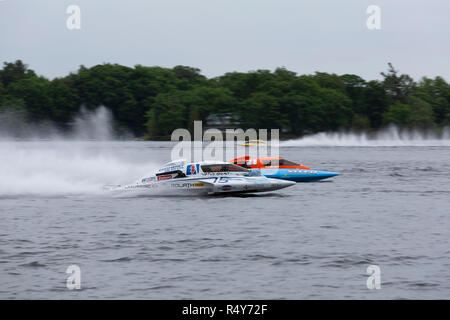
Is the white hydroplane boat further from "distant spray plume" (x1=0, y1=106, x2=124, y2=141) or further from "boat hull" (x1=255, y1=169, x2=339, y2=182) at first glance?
"distant spray plume" (x1=0, y1=106, x2=124, y2=141)

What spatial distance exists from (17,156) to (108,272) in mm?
21297

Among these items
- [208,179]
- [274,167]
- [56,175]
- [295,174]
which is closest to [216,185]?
[208,179]

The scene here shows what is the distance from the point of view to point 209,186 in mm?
20438

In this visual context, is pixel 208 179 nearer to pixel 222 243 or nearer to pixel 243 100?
pixel 222 243

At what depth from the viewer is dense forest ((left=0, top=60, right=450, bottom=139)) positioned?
110188mm

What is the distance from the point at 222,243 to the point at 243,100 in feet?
354

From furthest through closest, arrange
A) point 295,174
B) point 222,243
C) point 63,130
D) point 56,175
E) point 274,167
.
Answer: point 63,130 < point 56,175 < point 295,174 < point 274,167 < point 222,243

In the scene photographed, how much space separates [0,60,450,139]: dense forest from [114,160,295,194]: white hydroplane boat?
8668cm

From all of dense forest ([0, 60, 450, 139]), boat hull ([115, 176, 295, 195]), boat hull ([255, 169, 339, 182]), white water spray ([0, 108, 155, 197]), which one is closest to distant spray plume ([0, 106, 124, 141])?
dense forest ([0, 60, 450, 139])

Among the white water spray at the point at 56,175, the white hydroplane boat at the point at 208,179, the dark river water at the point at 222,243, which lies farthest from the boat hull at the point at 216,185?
the white water spray at the point at 56,175

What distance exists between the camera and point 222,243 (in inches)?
556

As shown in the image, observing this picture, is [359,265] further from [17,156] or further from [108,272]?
[17,156]
